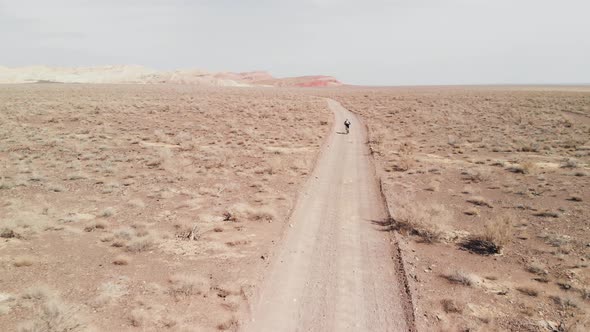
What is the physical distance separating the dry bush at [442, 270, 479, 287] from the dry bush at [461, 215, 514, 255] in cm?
202

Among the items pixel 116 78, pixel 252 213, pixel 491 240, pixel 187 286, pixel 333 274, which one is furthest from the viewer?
pixel 116 78

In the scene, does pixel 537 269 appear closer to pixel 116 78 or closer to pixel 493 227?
pixel 493 227

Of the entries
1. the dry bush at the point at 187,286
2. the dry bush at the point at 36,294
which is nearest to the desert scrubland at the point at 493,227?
the dry bush at the point at 187,286

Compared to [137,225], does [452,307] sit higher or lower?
lower

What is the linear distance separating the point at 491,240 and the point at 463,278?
283cm

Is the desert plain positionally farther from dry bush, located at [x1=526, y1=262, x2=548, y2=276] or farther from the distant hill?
the distant hill

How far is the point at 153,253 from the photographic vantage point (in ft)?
34.0

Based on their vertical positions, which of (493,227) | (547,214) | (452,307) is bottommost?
(452,307)

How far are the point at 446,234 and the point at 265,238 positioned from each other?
6653 mm

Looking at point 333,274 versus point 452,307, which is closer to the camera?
point 452,307

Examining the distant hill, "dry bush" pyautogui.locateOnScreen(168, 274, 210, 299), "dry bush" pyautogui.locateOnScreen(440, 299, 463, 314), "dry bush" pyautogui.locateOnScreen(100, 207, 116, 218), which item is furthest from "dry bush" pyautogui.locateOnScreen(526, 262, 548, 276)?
the distant hill

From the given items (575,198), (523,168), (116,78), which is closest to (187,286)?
(575,198)

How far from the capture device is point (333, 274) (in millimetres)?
9125

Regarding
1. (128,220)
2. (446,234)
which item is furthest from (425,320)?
(128,220)
